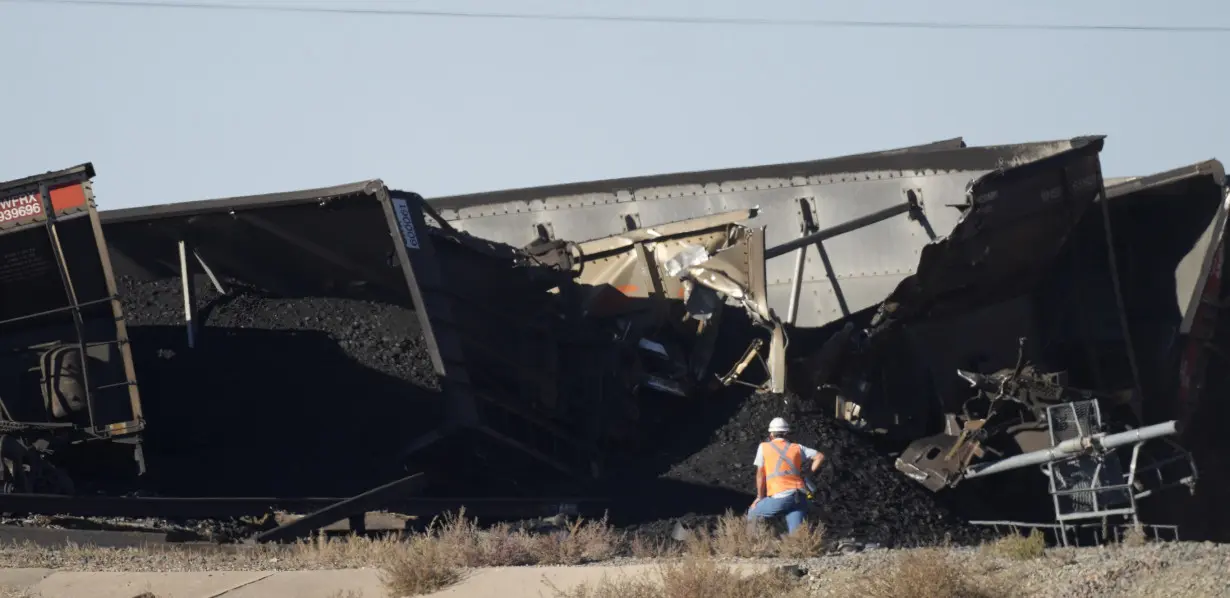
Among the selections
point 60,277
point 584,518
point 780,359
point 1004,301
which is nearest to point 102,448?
point 60,277

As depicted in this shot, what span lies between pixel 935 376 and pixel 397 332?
4.94 metres

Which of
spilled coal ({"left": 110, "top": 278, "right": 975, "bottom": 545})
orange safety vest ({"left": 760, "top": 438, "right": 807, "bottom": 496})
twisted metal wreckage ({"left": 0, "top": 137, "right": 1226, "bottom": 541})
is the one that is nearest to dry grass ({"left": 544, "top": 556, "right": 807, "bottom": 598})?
orange safety vest ({"left": 760, "top": 438, "right": 807, "bottom": 496})

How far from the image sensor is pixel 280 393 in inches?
473

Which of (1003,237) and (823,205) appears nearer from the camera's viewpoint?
(1003,237)

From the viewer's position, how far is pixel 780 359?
41.4 feet

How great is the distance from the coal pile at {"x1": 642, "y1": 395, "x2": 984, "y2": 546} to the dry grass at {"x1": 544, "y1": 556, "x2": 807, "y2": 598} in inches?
136

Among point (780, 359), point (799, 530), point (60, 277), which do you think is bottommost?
point (799, 530)

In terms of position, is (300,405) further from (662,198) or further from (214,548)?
(662,198)

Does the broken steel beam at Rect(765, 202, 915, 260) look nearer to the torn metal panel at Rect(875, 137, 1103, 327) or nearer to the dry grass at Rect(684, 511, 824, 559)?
the torn metal panel at Rect(875, 137, 1103, 327)

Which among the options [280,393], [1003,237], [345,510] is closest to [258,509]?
[345,510]

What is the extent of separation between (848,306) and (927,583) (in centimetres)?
903

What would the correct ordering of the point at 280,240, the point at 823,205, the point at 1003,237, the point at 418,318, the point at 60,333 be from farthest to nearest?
the point at 823,205 < the point at 1003,237 < the point at 280,240 < the point at 418,318 < the point at 60,333

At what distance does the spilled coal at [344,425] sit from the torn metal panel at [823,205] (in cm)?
287

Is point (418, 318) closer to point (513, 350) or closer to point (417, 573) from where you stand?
point (513, 350)
